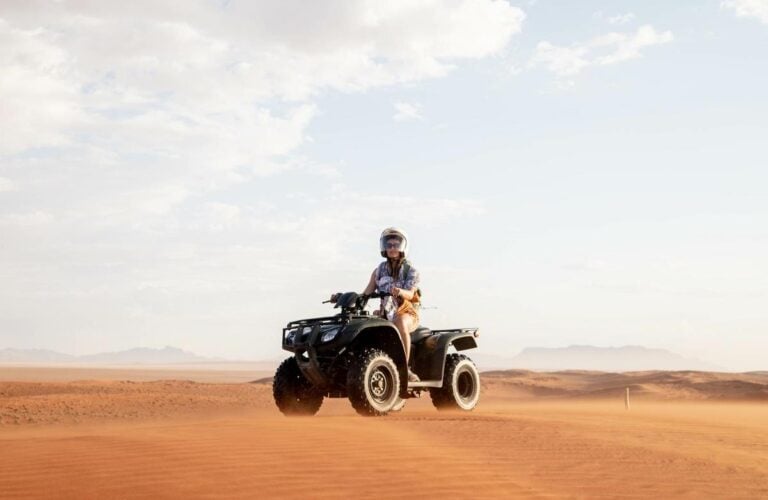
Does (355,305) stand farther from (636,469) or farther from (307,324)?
(636,469)

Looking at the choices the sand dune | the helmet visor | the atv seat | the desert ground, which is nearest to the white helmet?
the helmet visor

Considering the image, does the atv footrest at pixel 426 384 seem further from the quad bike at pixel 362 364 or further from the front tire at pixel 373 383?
the front tire at pixel 373 383

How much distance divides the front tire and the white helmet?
1643 mm

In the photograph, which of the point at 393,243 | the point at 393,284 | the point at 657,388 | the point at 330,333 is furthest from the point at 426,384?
the point at 657,388

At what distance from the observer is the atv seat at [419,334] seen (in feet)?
42.8

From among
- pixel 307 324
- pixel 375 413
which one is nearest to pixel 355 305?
pixel 307 324

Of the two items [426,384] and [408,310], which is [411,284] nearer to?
[408,310]

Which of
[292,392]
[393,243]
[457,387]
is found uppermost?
[393,243]

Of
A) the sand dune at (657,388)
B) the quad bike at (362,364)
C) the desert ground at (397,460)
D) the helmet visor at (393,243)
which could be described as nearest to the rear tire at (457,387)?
the quad bike at (362,364)

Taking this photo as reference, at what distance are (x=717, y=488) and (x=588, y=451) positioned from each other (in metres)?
1.59

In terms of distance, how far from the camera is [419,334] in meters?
13.2

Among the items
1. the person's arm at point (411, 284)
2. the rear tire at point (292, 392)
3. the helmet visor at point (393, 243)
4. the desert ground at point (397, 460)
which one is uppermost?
the helmet visor at point (393, 243)

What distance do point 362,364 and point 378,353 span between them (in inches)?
14.0

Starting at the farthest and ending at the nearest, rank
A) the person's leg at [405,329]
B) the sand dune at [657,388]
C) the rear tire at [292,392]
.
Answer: the sand dune at [657,388] < the rear tire at [292,392] < the person's leg at [405,329]
